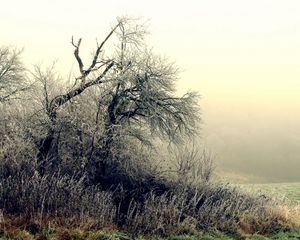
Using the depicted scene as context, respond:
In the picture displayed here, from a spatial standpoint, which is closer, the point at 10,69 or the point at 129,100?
the point at 129,100

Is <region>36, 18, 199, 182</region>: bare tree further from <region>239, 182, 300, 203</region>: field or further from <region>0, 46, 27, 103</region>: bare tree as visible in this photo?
<region>0, 46, 27, 103</region>: bare tree

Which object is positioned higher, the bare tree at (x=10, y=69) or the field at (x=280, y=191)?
the bare tree at (x=10, y=69)

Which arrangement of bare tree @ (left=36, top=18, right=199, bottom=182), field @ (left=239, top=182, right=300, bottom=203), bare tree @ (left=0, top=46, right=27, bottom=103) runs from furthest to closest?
1. bare tree @ (left=0, top=46, right=27, bottom=103)
2. field @ (left=239, top=182, right=300, bottom=203)
3. bare tree @ (left=36, top=18, right=199, bottom=182)

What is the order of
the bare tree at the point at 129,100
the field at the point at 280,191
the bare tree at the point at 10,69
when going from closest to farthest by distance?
the bare tree at the point at 129,100
the field at the point at 280,191
the bare tree at the point at 10,69

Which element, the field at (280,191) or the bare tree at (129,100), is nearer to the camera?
the bare tree at (129,100)

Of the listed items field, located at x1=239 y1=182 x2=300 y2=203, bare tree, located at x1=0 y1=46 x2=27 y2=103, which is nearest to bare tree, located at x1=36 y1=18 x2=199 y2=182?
field, located at x1=239 y1=182 x2=300 y2=203

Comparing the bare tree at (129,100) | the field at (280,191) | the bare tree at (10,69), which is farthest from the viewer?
the bare tree at (10,69)

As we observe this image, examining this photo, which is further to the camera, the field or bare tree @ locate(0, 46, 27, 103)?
bare tree @ locate(0, 46, 27, 103)

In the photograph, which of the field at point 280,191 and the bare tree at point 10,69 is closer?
the field at point 280,191

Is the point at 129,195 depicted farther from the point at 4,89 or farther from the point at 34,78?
the point at 4,89

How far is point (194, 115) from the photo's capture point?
84.4 ft

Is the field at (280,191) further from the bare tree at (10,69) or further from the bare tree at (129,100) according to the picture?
the bare tree at (10,69)

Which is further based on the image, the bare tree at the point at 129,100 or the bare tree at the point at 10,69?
the bare tree at the point at 10,69

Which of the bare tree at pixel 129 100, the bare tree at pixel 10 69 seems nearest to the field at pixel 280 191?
the bare tree at pixel 129 100
